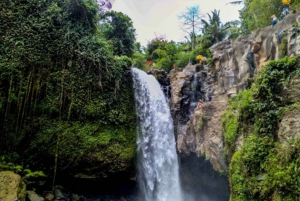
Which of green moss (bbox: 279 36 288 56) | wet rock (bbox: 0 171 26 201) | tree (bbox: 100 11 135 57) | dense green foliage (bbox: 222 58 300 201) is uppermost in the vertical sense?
tree (bbox: 100 11 135 57)

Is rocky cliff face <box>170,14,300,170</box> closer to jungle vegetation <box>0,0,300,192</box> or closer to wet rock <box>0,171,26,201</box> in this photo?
jungle vegetation <box>0,0,300,192</box>

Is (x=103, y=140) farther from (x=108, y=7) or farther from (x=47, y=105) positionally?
(x=108, y=7)

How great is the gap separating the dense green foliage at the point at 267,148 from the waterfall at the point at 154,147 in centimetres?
493

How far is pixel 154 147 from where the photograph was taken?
10188mm

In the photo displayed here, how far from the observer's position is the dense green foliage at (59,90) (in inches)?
295

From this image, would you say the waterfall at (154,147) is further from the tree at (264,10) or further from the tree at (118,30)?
the tree at (264,10)

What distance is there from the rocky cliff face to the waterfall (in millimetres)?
717

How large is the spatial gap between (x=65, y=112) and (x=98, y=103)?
50.7 inches

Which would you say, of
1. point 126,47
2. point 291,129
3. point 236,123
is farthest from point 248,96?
point 126,47

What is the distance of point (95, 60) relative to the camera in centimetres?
911

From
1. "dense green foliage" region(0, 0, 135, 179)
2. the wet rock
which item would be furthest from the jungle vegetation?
the wet rock

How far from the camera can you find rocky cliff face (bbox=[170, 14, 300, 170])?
A: 6.77m

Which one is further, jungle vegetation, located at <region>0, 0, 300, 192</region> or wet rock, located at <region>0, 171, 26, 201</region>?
jungle vegetation, located at <region>0, 0, 300, 192</region>

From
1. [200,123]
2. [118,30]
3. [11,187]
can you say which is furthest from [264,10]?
[11,187]
